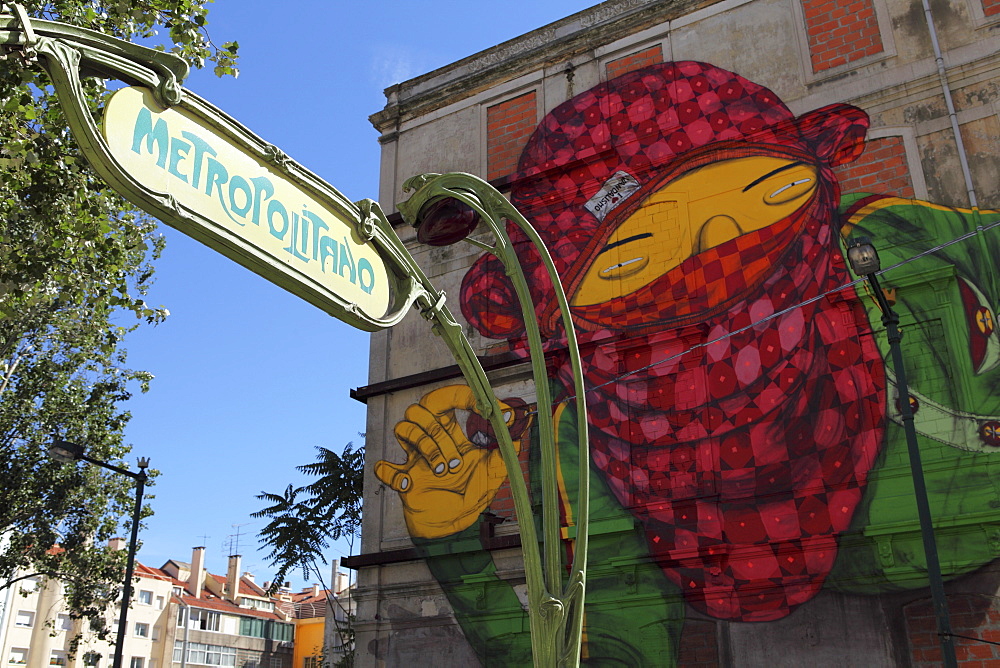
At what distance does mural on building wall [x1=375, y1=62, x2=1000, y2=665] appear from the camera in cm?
1207

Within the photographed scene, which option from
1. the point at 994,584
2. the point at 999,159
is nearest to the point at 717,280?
the point at 999,159

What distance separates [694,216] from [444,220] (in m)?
8.76

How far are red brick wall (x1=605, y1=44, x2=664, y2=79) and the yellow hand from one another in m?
6.66

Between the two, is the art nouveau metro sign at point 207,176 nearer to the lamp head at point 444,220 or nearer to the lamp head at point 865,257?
the lamp head at point 444,220

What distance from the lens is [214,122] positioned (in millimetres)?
4395

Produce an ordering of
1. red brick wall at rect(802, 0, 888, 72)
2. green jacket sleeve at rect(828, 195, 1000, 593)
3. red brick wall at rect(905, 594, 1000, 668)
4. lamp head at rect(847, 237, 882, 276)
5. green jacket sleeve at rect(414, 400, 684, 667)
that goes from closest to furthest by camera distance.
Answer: lamp head at rect(847, 237, 882, 276) → red brick wall at rect(905, 594, 1000, 668) → green jacket sleeve at rect(828, 195, 1000, 593) → green jacket sleeve at rect(414, 400, 684, 667) → red brick wall at rect(802, 0, 888, 72)

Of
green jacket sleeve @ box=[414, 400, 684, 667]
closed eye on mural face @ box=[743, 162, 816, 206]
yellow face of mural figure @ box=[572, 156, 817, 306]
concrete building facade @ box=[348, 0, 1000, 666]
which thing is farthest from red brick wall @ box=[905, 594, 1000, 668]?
closed eye on mural face @ box=[743, 162, 816, 206]

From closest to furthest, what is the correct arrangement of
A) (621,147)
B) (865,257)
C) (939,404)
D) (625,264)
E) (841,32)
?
(865,257), (939,404), (841,32), (625,264), (621,147)

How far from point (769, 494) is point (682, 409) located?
191cm

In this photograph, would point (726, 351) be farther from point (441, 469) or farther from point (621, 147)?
point (441, 469)

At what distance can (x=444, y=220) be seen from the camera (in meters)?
7.04

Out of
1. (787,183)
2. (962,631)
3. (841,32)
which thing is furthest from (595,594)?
(841,32)

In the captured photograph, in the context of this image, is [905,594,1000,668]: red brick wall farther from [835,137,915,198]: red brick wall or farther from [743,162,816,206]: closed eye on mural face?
[743,162,816,206]: closed eye on mural face

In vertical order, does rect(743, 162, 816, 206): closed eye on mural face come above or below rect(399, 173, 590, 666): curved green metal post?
above
